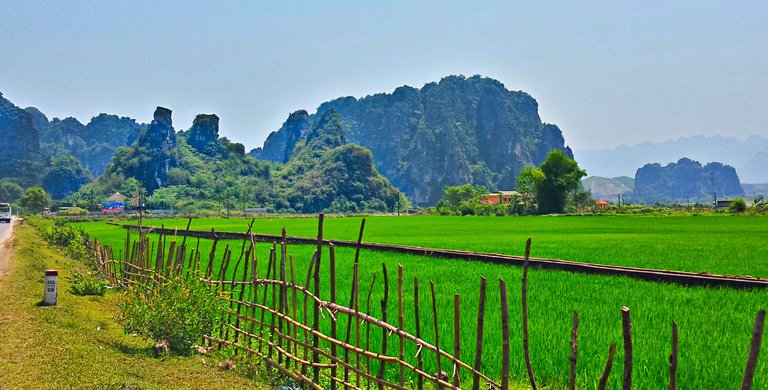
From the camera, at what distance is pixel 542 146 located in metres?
198

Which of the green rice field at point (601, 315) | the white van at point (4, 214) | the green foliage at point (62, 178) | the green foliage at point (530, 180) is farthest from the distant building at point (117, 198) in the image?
the green rice field at point (601, 315)

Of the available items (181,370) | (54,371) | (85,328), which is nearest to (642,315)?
(181,370)

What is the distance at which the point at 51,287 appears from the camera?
30.1 feet

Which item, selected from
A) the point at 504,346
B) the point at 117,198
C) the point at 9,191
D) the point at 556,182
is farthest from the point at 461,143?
the point at 504,346

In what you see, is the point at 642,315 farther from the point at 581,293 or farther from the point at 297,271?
the point at 297,271

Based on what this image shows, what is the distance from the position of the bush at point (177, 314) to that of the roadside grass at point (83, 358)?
0.80 ft

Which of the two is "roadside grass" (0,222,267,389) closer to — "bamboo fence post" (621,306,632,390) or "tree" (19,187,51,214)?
"bamboo fence post" (621,306,632,390)

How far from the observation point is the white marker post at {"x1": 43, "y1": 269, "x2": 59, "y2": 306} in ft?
30.0

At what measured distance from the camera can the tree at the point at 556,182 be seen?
190 feet

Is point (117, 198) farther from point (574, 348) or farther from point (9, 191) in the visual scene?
point (574, 348)

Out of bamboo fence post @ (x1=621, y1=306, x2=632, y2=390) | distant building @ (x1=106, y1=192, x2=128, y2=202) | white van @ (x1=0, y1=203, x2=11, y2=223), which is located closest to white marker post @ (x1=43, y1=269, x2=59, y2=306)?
bamboo fence post @ (x1=621, y1=306, x2=632, y2=390)

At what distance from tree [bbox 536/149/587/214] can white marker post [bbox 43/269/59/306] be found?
53739 mm

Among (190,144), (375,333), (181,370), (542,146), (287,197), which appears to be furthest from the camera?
(542,146)

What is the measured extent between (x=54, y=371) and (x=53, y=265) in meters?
11.6
